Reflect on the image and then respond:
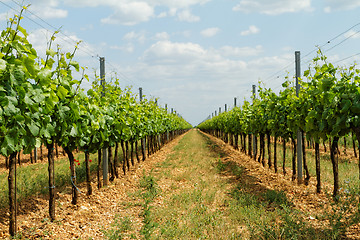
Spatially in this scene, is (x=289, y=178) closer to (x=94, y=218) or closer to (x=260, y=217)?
(x=260, y=217)

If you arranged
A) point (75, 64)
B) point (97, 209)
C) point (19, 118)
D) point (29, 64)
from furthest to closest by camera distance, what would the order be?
point (97, 209) < point (75, 64) < point (19, 118) < point (29, 64)

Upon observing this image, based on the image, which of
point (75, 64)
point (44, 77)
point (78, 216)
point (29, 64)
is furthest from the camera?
point (78, 216)

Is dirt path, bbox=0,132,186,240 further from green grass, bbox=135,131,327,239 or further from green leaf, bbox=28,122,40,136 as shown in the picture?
green leaf, bbox=28,122,40,136

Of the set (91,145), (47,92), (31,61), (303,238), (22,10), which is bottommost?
(303,238)

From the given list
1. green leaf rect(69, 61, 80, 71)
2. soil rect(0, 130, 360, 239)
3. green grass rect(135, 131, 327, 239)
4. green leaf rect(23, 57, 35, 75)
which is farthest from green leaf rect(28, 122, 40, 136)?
green grass rect(135, 131, 327, 239)

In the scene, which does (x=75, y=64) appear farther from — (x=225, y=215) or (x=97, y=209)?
(x=225, y=215)

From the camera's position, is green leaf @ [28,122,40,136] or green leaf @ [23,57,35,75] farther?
green leaf @ [28,122,40,136]

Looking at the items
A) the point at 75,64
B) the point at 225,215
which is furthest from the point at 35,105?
the point at 225,215

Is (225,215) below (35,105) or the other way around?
below

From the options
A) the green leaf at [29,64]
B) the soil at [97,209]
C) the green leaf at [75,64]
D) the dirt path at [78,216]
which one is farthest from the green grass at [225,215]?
the green leaf at [75,64]

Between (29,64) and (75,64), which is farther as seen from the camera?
(75,64)

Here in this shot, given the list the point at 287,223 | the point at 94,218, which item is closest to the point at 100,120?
the point at 94,218

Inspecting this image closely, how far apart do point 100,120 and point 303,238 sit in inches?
235

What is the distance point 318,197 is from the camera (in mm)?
8539
